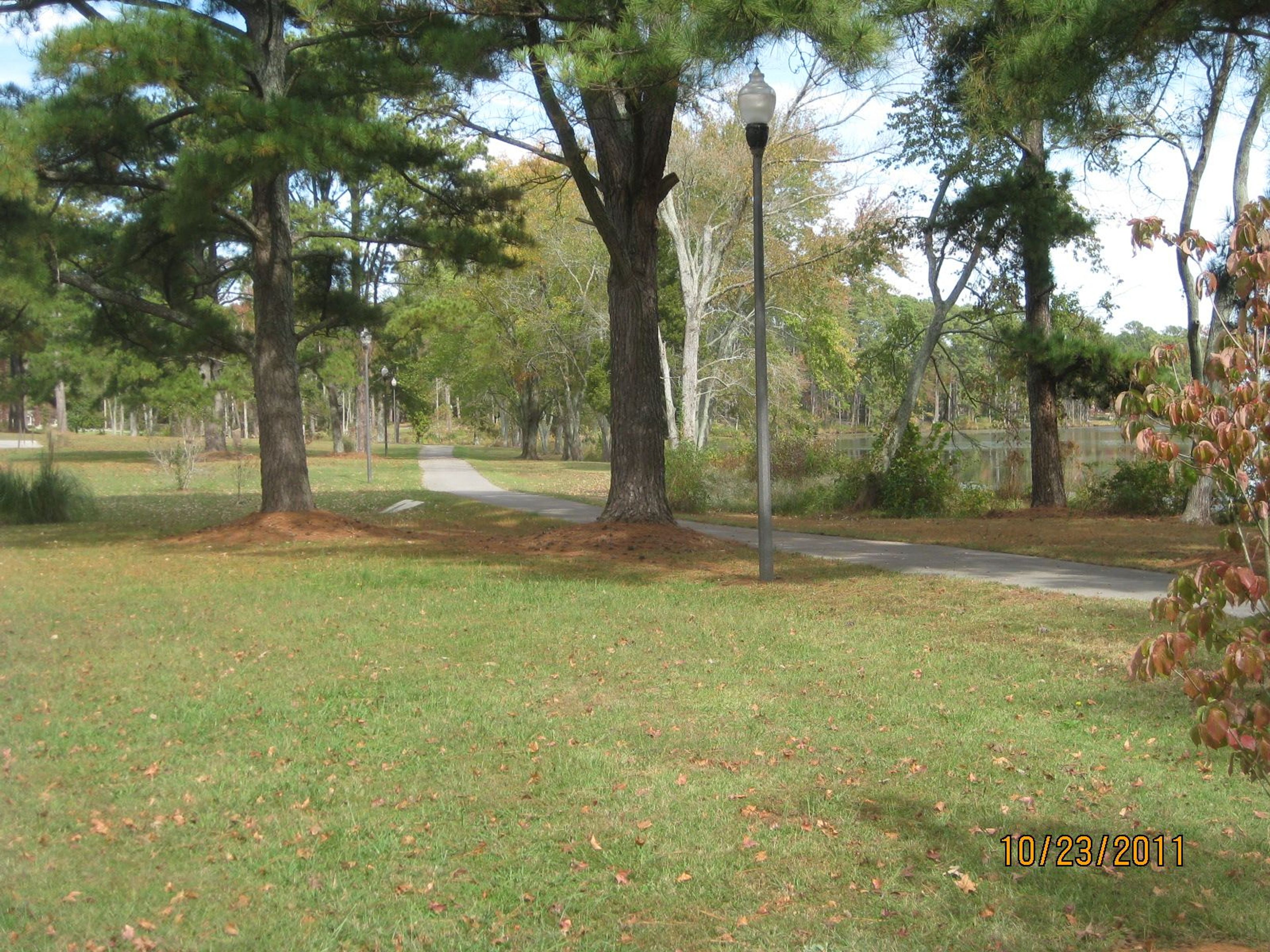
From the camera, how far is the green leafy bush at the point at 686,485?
21.8 m

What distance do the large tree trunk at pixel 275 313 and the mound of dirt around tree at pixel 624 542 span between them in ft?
14.1

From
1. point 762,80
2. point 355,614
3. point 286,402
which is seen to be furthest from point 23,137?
point 762,80

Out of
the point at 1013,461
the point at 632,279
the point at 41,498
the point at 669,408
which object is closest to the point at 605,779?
the point at 632,279

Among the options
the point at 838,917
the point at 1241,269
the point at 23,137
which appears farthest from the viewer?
the point at 23,137

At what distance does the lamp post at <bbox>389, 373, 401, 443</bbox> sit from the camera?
171ft

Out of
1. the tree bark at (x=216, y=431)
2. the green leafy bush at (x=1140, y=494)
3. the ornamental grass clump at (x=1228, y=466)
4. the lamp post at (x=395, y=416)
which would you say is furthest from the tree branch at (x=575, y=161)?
the tree bark at (x=216, y=431)

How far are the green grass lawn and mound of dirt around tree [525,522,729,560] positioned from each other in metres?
3.12

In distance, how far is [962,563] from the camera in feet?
40.2

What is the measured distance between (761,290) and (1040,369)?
10173 millimetres

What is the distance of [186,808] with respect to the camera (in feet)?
16.0

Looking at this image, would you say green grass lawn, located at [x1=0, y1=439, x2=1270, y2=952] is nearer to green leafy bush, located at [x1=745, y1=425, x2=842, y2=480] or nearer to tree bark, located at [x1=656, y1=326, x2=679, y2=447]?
green leafy bush, located at [x1=745, y1=425, x2=842, y2=480]

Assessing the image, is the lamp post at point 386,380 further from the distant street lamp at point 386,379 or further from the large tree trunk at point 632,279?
the large tree trunk at point 632,279

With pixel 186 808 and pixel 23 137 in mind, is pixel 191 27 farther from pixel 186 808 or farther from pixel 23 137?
pixel 186 808

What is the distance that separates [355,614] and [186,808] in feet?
15.6
